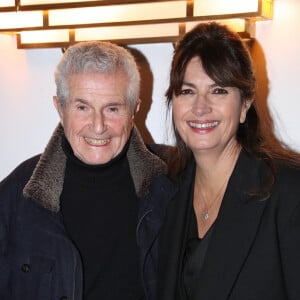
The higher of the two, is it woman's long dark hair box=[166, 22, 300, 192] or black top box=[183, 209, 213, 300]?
woman's long dark hair box=[166, 22, 300, 192]

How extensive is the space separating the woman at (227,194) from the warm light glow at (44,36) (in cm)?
66

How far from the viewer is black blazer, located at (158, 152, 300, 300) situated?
1.44 metres

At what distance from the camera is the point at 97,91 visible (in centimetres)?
160

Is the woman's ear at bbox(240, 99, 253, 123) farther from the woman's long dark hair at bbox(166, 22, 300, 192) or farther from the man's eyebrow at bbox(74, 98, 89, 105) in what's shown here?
the man's eyebrow at bbox(74, 98, 89, 105)

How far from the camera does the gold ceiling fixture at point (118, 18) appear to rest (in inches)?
72.0

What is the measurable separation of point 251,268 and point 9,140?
1353mm

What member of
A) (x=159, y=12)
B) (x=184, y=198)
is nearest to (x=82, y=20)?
(x=159, y=12)

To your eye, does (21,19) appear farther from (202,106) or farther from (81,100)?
(202,106)

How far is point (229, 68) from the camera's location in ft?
4.94

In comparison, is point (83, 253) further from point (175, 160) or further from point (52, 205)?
point (175, 160)

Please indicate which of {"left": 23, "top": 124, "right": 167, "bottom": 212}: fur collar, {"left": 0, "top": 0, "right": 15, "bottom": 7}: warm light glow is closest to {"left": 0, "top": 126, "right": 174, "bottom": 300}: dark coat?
{"left": 23, "top": 124, "right": 167, "bottom": 212}: fur collar

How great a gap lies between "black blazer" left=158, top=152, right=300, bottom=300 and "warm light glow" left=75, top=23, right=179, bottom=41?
59cm

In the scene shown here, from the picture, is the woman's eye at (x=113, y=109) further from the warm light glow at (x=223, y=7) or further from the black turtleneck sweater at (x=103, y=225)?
the warm light glow at (x=223, y=7)

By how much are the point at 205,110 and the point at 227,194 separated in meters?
0.23
